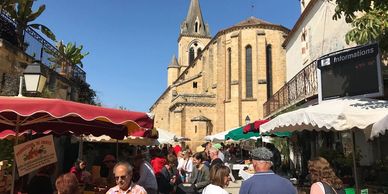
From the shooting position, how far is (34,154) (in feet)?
16.3

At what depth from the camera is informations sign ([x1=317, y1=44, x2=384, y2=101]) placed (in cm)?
857

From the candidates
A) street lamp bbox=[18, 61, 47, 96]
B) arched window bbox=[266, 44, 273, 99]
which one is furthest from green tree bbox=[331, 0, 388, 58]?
arched window bbox=[266, 44, 273, 99]

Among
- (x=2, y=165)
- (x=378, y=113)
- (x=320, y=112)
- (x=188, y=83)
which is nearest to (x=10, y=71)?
(x=2, y=165)

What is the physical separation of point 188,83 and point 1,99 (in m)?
50.4

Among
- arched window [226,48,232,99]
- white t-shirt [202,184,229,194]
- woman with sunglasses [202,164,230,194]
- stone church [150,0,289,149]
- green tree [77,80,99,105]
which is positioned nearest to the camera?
white t-shirt [202,184,229,194]

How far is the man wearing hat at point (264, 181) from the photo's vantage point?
3.61 meters

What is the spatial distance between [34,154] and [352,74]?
7.92 metres

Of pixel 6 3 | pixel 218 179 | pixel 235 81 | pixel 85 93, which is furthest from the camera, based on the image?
pixel 235 81

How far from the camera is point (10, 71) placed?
11.6m

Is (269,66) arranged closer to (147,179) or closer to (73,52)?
(73,52)

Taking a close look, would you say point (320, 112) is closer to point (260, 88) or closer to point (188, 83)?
point (260, 88)

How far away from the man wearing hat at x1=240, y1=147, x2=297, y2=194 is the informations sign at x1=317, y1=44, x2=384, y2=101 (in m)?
5.74

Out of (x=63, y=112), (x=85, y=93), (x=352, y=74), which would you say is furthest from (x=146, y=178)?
(x=85, y=93)

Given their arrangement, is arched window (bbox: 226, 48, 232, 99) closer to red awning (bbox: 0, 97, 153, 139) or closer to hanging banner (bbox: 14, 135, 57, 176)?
red awning (bbox: 0, 97, 153, 139)
